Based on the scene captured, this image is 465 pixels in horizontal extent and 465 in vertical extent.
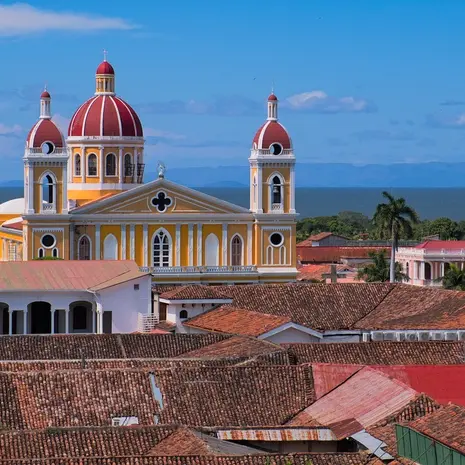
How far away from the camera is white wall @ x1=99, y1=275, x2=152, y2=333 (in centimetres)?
5362

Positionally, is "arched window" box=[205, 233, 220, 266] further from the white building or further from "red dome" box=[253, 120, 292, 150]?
the white building

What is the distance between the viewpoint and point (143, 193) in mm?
74500

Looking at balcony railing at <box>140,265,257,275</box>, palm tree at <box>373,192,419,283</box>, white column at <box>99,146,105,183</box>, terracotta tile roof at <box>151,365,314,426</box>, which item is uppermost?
white column at <box>99,146,105,183</box>

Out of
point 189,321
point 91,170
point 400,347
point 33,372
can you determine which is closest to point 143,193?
point 91,170

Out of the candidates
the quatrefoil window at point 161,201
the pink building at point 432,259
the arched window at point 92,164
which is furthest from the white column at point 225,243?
the pink building at point 432,259

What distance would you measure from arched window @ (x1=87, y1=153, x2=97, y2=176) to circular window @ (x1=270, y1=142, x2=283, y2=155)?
7.15m

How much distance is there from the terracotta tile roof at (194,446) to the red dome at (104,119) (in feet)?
159

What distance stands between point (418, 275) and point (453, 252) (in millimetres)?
1882

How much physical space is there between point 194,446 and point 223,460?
1620 millimetres

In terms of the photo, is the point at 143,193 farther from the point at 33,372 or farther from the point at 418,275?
the point at 33,372

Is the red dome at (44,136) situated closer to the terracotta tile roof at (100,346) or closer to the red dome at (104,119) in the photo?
the red dome at (104,119)

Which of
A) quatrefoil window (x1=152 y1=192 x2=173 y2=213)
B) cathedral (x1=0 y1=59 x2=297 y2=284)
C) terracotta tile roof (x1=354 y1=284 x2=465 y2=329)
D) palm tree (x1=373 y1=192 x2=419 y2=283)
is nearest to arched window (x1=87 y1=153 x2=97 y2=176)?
cathedral (x1=0 y1=59 x2=297 y2=284)

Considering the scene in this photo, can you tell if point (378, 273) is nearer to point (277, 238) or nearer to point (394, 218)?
point (394, 218)

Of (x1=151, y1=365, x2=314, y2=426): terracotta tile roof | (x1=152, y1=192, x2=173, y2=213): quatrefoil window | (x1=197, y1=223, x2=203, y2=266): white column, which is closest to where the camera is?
(x1=151, y1=365, x2=314, y2=426): terracotta tile roof
